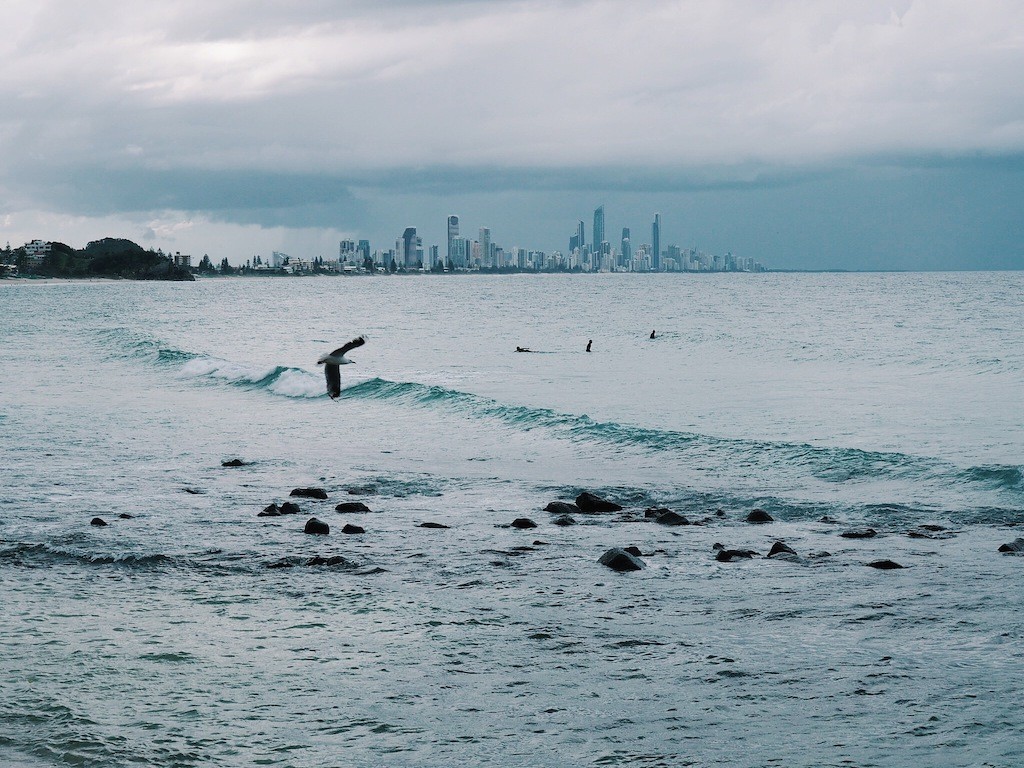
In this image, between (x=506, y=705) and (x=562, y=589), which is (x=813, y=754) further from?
(x=562, y=589)

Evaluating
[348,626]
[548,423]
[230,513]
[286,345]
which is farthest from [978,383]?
[286,345]

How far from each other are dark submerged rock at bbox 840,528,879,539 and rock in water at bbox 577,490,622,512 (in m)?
3.45

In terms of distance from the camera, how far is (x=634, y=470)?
2086 centimetres

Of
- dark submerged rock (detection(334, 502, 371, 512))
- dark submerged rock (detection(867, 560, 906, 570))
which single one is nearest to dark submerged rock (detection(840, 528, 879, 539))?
dark submerged rock (detection(867, 560, 906, 570))

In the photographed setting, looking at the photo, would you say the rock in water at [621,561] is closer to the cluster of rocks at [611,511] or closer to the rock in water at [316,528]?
the cluster of rocks at [611,511]

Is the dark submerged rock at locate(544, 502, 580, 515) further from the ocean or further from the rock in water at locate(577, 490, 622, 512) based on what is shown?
the ocean

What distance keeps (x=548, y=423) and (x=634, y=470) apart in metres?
6.22

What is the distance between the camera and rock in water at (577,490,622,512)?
54.0 ft

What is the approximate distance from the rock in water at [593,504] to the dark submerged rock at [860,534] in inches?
136

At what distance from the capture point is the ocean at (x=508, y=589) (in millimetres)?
7832

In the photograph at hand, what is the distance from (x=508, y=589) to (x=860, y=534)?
5.61m

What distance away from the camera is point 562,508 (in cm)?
1642

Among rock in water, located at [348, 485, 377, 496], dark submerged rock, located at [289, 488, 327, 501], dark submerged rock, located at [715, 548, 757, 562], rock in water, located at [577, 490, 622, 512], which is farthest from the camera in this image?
rock in water, located at [348, 485, 377, 496]

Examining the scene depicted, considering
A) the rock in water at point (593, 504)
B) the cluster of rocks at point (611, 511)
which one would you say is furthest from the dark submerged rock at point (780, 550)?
the rock in water at point (593, 504)
